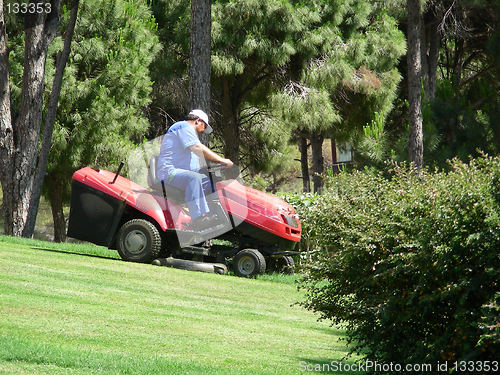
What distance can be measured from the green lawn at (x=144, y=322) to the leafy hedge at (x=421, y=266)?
29.2 inches

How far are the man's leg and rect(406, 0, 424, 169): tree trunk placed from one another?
8875mm

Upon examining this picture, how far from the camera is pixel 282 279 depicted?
8812mm

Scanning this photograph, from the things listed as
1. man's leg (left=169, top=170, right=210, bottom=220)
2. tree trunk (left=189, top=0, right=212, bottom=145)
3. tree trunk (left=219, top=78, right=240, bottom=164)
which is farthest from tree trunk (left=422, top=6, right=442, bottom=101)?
man's leg (left=169, top=170, right=210, bottom=220)

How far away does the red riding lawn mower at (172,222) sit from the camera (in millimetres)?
8547

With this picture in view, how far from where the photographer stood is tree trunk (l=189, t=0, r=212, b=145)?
11336 millimetres

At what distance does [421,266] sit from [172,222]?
523 centimetres

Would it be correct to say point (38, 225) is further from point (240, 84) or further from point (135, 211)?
point (135, 211)

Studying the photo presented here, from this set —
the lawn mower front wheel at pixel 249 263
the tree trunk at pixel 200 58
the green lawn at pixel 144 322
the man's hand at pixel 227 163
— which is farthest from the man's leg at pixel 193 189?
the tree trunk at pixel 200 58

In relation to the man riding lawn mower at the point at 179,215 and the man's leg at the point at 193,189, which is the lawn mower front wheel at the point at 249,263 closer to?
the man riding lawn mower at the point at 179,215

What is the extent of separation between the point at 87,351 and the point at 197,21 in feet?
27.6

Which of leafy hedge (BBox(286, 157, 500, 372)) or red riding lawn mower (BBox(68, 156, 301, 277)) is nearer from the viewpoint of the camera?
leafy hedge (BBox(286, 157, 500, 372))

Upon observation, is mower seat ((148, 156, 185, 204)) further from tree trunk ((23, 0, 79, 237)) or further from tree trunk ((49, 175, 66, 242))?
tree trunk ((49, 175, 66, 242))

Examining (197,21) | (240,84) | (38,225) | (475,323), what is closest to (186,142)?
(197,21)

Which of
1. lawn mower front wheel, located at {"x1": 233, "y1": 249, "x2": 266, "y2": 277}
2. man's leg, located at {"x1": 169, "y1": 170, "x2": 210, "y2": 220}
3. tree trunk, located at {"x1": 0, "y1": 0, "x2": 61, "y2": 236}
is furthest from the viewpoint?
tree trunk, located at {"x1": 0, "y1": 0, "x2": 61, "y2": 236}
